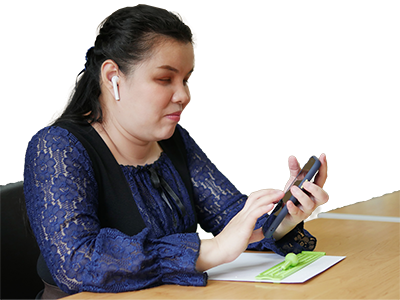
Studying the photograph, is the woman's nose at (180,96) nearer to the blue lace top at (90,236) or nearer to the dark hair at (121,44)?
the dark hair at (121,44)

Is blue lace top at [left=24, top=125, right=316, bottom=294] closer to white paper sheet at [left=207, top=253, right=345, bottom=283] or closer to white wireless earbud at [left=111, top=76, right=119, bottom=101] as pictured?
white paper sheet at [left=207, top=253, right=345, bottom=283]

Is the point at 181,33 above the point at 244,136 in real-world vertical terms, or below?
above

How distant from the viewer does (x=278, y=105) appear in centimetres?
320

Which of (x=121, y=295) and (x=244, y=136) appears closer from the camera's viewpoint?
(x=121, y=295)

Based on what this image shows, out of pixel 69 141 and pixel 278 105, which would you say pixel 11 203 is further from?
pixel 278 105

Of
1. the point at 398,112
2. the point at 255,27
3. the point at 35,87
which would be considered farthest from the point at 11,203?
the point at 398,112

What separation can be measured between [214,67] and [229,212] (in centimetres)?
182

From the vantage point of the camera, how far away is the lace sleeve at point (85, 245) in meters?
0.88

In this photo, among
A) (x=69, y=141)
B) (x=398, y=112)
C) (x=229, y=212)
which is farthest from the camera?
(x=398, y=112)

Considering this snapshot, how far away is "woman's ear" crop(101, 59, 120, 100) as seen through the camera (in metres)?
1.19

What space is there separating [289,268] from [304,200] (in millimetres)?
173

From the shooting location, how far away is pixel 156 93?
3.72 ft

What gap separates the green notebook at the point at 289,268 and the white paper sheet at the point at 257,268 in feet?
0.04

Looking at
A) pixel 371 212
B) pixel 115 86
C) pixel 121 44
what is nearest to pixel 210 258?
pixel 115 86
